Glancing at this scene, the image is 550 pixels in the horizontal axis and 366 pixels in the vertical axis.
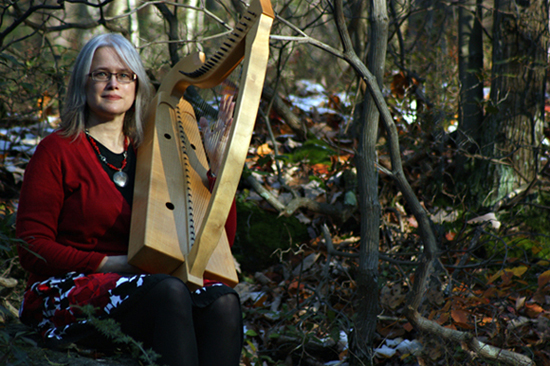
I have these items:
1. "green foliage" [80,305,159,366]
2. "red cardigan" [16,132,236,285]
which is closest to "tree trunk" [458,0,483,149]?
"red cardigan" [16,132,236,285]

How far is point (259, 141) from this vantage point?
5.05 metres

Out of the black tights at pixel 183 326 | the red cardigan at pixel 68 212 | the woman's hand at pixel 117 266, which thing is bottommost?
the black tights at pixel 183 326

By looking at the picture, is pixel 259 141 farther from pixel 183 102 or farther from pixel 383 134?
pixel 183 102

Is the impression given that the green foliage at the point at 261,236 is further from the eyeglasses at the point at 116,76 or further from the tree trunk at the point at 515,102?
the eyeglasses at the point at 116,76

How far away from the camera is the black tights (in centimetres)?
176

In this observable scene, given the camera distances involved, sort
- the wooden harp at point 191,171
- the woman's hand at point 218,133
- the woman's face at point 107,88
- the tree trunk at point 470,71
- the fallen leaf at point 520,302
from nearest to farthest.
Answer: the wooden harp at point 191,171 < the woman's hand at point 218,133 < the woman's face at point 107,88 < the fallen leaf at point 520,302 < the tree trunk at point 470,71

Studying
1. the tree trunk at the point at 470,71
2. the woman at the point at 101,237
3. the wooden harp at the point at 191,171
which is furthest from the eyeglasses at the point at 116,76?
the tree trunk at the point at 470,71

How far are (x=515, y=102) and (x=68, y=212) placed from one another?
314 cm

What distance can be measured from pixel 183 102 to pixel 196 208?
0.78 m

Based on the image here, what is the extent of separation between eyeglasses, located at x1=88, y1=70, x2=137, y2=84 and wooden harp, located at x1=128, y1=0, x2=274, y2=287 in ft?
0.74

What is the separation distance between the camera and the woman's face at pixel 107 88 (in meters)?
2.28

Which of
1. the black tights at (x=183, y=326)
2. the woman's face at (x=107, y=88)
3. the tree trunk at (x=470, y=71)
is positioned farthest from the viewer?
the tree trunk at (x=470, y=71)

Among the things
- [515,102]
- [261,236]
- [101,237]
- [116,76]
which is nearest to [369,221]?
[101,237]

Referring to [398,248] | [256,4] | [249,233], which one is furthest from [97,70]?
[398,248]
